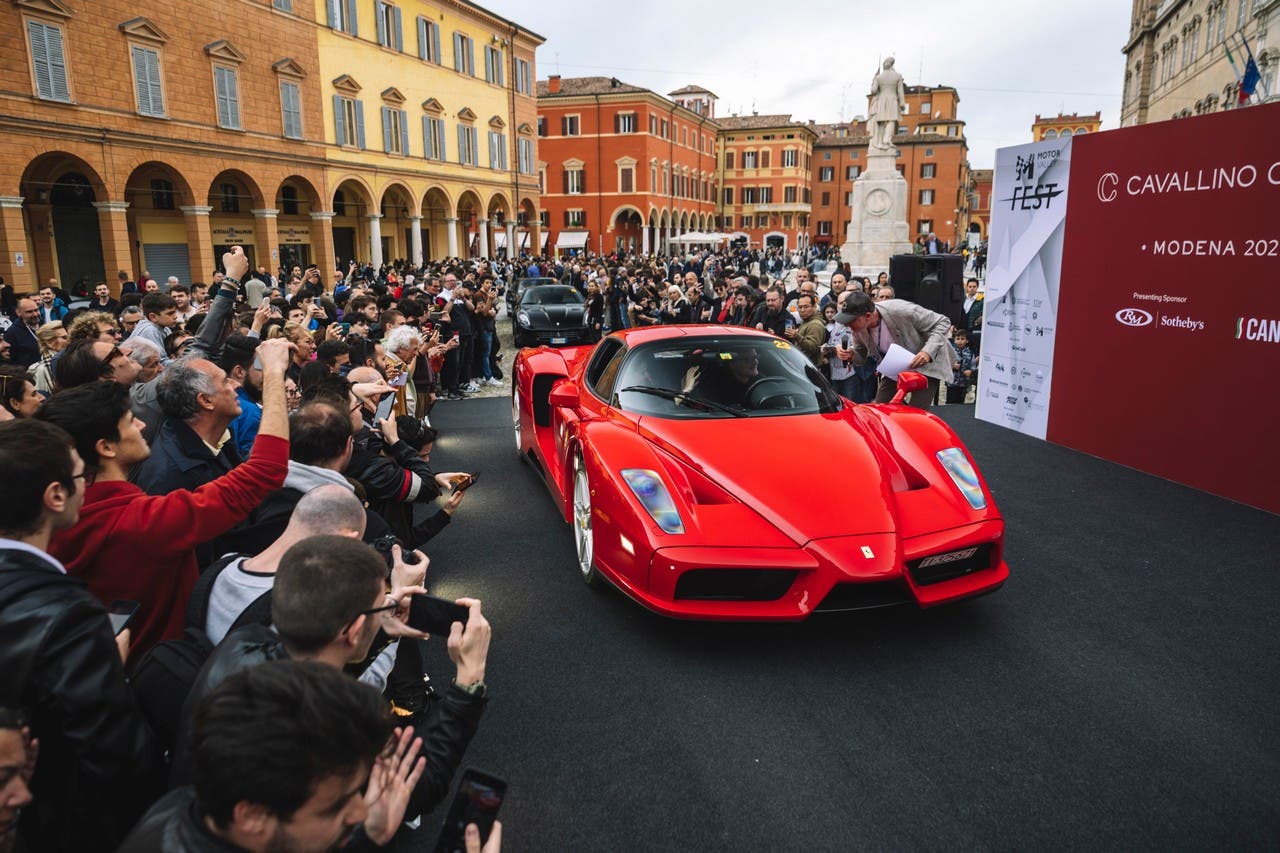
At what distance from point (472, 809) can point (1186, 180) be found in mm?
7209

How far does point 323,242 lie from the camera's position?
28031 mm

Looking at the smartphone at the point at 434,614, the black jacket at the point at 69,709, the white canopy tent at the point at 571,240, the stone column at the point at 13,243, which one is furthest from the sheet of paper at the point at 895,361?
the white canopy tent at the point at 571,240

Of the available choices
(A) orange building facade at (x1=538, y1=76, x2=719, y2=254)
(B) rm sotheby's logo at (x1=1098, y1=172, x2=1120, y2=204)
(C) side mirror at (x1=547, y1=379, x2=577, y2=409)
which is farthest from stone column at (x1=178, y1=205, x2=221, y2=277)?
(A) orange building facade at (x1=538, y1=76, x2=719, y2=254)

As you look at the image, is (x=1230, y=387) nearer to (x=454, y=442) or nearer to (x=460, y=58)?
(x=454, y=442)

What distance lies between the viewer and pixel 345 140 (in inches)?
1112

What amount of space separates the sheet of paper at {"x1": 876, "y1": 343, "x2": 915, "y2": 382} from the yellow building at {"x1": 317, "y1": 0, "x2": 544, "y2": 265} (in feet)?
82.0

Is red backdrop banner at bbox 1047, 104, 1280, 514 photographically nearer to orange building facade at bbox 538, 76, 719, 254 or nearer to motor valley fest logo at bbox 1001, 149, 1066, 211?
motor valley fest logo at bbox 1001, 149, 1066, 211

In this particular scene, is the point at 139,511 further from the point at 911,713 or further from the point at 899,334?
the point at 899,334

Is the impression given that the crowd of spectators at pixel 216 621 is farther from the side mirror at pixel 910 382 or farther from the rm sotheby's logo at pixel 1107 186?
the rm sotheby's logo at pixel 1107 186

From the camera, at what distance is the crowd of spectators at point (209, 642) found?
3.89 ft

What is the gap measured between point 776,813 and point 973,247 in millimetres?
37870

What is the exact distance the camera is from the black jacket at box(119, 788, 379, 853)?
3.88 ft

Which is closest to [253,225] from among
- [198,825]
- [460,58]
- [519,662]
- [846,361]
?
[460,58]

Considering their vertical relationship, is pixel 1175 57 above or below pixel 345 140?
above
